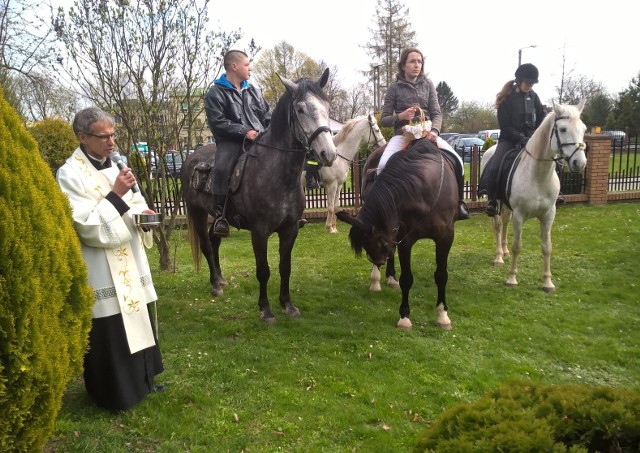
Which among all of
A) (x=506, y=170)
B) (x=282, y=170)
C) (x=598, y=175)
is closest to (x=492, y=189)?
(x=506, y=170)

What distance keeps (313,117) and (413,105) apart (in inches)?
81.7

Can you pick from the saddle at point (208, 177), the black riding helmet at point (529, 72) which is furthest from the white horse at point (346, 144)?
the saddle at point (208, 177)

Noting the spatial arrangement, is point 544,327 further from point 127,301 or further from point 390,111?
point 127,301

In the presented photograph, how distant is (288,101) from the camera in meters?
4.39

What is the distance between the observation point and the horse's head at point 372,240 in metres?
4.13

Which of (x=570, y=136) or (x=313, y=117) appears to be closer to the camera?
(x=313, y=117)

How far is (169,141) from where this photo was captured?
21.0ft

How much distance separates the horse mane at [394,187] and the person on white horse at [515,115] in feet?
7.78

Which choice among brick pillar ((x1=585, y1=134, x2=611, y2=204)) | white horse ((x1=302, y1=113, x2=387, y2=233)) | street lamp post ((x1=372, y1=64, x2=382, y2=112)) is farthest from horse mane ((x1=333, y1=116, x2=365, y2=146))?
street lamp post ((x1=372, y1=64, x2=382, y2=112))

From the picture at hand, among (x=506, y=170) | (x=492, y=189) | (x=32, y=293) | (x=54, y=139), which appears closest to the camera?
(x=32, y=293)

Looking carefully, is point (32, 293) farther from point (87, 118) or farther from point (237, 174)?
point (237, 174)

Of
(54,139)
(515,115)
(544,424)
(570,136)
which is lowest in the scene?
(544,424)

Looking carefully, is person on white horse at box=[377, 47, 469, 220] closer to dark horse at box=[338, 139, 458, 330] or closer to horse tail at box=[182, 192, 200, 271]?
dark horse at box=[338, 139, 458, 330]

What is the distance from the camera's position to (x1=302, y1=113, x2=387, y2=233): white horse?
9.66 meters
